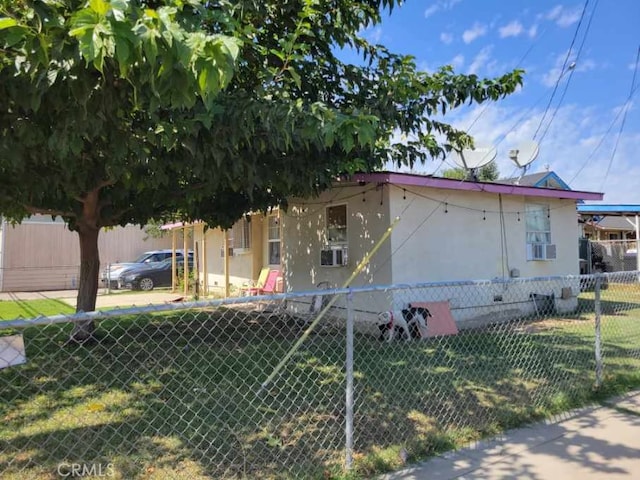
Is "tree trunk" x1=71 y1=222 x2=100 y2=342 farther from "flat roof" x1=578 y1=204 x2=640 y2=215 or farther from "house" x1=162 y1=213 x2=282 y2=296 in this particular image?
"flat roof" x1=578 y1=204 x2=640 y2=215

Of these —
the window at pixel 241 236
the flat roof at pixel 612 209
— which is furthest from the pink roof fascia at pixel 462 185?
the flat roof at pixel 612 209

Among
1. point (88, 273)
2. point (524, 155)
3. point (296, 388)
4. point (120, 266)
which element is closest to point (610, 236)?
point (524, 155)

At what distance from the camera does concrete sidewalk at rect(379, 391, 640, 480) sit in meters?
3.24

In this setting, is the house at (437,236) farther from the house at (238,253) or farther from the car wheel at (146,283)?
the car wheel at (146,283)

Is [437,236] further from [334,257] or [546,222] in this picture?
[546,222]

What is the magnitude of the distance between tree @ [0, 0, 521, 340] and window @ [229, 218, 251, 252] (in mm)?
5002

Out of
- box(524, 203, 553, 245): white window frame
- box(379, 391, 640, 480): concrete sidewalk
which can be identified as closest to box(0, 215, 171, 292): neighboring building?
box(524, 203, 553, 245): white window frame

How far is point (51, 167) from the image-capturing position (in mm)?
5055

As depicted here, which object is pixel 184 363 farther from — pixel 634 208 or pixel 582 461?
pixel 634 208

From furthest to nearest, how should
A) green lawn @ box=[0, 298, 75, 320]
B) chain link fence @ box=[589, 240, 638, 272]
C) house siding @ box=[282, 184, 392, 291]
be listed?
chain link fence @ box=[589, 240, 638, 272], green lawn @ box=[0, 298, 75, 320], house siding @ box=[282, 184, 392, 291]

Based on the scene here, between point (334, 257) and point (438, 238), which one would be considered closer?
point (438, 238)

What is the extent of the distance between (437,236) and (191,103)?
284 inches

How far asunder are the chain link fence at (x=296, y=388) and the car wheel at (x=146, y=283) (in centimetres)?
1085

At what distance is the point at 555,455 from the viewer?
3533 mm
